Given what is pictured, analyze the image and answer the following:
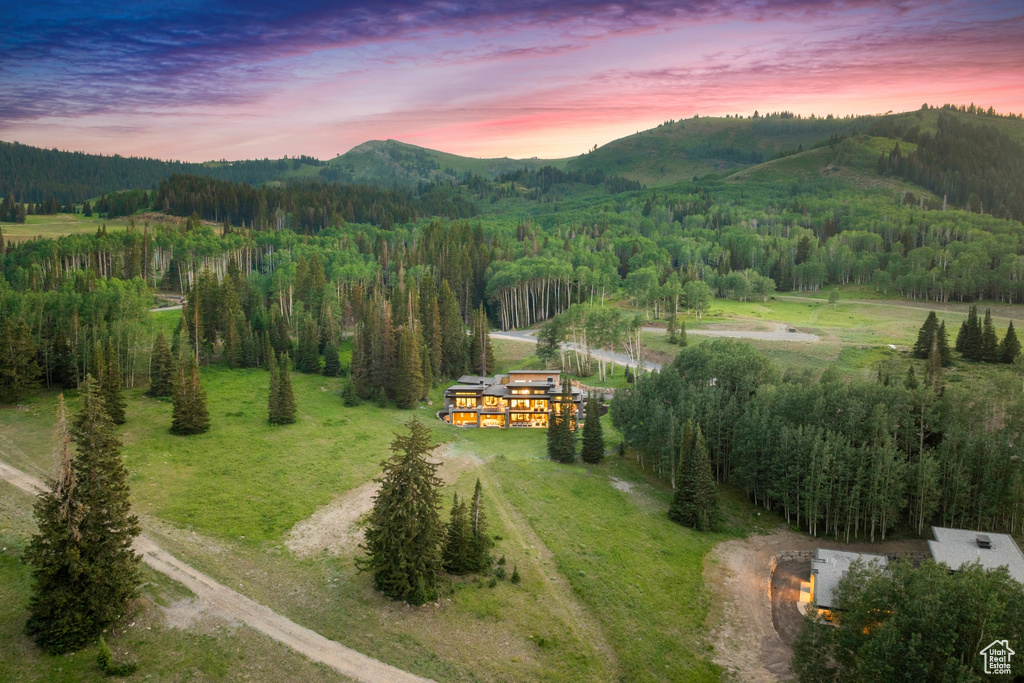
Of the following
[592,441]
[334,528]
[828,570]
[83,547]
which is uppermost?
[83,547]

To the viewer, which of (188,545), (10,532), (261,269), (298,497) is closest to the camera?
(10,532)

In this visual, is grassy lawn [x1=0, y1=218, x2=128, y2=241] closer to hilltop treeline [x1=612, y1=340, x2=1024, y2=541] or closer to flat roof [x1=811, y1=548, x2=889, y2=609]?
hilltop treeline [x1=612, y1=340, x2=1024, y2=541]

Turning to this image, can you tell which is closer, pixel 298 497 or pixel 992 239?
pixel 298 497

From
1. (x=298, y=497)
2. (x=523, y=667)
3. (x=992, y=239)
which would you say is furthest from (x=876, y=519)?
(x=992, y=239)

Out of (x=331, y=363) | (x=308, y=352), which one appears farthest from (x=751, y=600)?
(x=308, y=352)

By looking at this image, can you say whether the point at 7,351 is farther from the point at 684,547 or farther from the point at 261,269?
the point at 261,269

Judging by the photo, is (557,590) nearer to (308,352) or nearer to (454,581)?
(454,581)
